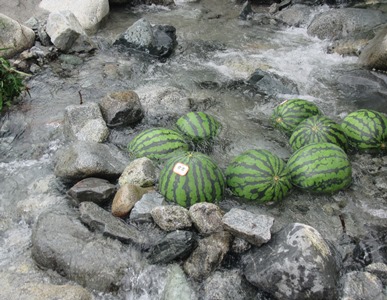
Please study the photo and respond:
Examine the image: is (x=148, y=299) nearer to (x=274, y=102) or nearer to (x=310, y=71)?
(x=274, y=102)

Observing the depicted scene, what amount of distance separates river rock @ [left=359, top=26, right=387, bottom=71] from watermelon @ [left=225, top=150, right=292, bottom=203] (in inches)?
156

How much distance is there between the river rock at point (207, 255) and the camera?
3930 mm

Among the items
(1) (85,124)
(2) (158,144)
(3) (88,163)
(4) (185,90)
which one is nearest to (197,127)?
(2) (158,144)

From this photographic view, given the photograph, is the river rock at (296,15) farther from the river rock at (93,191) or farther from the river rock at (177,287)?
the river rock at (177,287)

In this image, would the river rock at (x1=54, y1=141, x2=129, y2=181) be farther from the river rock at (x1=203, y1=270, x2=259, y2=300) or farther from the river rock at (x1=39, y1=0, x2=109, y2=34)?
the river rock at (x1=39, y1=0, x2=109, y2=34)

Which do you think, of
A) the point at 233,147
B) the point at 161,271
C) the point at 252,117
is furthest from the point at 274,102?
the point at 161,271

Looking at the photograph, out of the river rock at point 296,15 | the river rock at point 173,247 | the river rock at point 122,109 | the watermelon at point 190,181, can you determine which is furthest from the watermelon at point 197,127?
the river rock at point 296,15

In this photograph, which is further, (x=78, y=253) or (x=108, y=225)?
(x=108, y=225)

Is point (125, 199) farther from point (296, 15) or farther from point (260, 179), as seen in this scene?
point (296, 15)

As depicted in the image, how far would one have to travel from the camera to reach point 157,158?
506 centimetres

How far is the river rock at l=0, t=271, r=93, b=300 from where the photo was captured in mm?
3672

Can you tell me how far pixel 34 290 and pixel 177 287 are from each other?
4.12ft

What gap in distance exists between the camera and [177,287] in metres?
3.88

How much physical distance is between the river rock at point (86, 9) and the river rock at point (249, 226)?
22.2 feet
